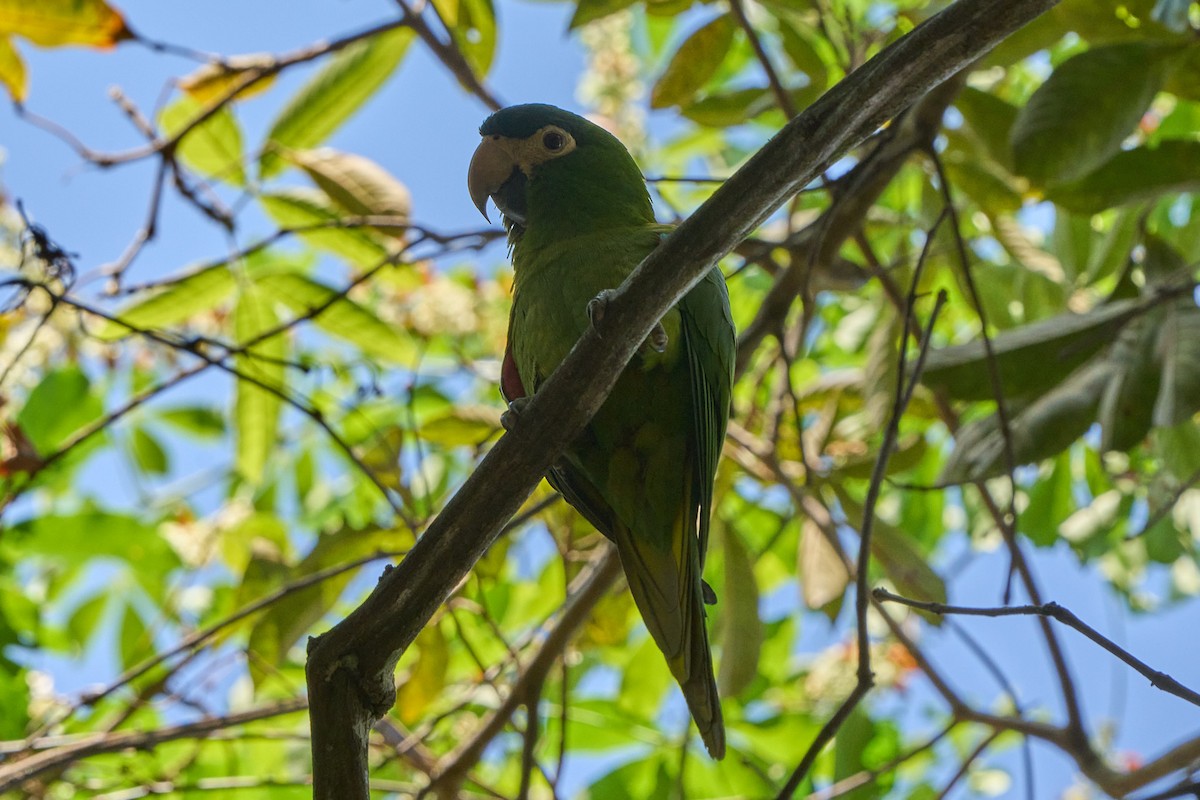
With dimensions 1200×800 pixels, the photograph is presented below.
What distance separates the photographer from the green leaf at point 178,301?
3023mm

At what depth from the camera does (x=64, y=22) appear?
2715 mm

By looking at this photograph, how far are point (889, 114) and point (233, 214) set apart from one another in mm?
2004

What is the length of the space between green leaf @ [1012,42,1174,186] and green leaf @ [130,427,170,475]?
11.3 ft

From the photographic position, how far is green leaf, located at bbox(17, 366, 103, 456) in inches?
131

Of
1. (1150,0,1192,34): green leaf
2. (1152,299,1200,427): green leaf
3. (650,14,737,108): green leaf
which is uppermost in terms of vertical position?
(650,14,737,108): green leaf

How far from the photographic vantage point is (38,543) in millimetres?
3219

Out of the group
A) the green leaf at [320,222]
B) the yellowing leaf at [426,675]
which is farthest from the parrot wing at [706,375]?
the green leaf at [320,222]

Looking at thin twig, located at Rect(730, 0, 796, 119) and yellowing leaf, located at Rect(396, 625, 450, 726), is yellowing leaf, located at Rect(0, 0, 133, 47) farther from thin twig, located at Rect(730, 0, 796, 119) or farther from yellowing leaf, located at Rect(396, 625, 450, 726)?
yellowing leaf, located at Rect(396, 625, 450, 726)

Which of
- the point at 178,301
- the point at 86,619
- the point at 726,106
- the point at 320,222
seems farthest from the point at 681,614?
the point at 86,619

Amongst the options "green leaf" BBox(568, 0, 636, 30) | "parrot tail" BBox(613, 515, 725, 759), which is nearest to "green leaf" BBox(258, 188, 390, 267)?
"green leaf" BBox(568, 0, 636, 30)

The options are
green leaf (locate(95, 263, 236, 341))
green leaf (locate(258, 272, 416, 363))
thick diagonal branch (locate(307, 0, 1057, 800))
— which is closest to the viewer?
thick diagonal branch (locate(307, 0, 1057, 800))

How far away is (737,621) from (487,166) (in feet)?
4.46

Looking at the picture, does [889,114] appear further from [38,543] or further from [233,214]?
[38,543]

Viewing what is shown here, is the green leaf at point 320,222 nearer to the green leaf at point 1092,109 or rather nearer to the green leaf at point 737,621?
the green leaf at point 737,621
